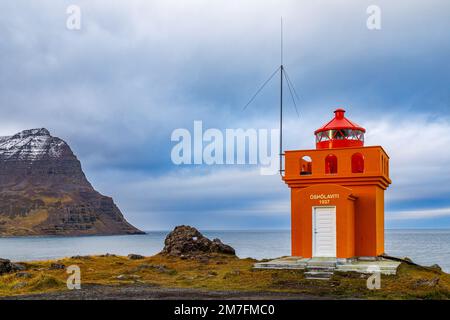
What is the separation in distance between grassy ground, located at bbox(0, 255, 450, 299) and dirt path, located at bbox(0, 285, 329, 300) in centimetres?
104

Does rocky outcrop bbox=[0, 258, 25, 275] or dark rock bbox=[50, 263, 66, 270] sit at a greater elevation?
rocky outcrop bbox=[0, 258, 25, 275]

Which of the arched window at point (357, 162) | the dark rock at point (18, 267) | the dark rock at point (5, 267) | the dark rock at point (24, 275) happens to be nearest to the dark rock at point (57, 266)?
the dark rock at point (18, 267)

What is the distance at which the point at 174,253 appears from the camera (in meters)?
33.2

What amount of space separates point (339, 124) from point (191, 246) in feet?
41.4

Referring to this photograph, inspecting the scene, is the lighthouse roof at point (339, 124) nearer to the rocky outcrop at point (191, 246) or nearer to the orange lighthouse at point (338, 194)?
the orange lighthouse at point (338, 194)

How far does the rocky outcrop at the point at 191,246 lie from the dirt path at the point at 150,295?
43.5ft

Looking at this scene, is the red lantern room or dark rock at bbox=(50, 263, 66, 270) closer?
the red lantern room

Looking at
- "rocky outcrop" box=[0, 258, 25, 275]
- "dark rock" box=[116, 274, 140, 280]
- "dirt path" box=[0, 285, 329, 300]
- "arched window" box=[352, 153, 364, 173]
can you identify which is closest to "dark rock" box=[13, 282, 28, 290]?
"dirt path" box=[0, 285, 329, 300]

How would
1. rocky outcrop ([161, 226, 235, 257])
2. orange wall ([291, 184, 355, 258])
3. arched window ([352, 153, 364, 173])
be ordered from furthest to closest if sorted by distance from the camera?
rocky outcrop ([161, 226, 235, 257]) < arched window ([352, 153, 364, 173]) < orange wall ([291, 184, 355, 258])

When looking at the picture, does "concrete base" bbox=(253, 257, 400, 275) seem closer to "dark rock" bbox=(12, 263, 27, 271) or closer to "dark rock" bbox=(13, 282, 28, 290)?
"dark rock" bbox=(13, 282, 28, 290)

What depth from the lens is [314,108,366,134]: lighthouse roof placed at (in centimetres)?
2766

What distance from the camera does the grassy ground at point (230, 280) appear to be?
19109 mm
